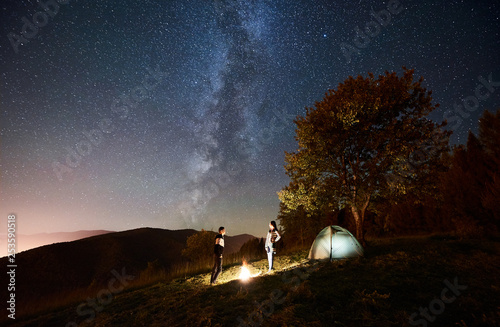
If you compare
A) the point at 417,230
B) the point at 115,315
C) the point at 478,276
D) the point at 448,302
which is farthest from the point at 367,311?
the point at 417,230

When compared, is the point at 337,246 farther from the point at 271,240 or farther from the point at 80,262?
the point at 80,262

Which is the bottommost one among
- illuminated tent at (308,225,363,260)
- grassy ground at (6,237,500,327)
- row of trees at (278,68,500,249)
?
grassy ground at (6,237,500,327)

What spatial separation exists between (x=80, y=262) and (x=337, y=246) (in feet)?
229

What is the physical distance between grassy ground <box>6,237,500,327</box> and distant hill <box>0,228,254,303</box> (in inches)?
1120

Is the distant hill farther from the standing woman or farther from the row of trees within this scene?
the row of trees

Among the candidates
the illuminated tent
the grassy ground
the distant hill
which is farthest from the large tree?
the distant hill

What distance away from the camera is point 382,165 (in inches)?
519

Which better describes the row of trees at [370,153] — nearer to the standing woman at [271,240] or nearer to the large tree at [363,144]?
the large tree at [363,144]

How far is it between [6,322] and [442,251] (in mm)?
19896

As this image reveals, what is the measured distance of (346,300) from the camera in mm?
5836

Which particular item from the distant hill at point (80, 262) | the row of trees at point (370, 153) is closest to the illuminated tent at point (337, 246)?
the row of trees at point (370, 153)

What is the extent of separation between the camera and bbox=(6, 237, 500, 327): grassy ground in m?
4.84

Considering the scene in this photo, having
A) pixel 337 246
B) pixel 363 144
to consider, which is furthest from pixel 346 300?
pixel 363 144

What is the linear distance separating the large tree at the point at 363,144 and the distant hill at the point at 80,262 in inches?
1141
